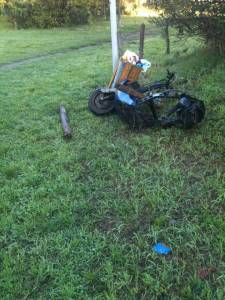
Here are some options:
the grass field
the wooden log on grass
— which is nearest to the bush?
the grass field

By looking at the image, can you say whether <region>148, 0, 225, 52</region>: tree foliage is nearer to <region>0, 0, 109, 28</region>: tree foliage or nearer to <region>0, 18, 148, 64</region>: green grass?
<region>0, 18, 148, 64</region>: green grass

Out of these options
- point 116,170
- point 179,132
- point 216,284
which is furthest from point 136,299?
point 179,132

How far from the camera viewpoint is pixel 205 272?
2617 millimetres

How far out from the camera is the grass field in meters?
A: 2.64

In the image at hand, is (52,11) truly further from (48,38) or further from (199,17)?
(199,17)

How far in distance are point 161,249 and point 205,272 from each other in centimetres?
39

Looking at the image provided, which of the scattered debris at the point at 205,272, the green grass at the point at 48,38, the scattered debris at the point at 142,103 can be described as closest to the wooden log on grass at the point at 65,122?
the scattered debris at the point at 142,103

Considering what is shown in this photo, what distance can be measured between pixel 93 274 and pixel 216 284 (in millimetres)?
850

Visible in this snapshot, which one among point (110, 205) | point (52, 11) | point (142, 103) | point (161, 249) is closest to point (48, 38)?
point (52, 11)

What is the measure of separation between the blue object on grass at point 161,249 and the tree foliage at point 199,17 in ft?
14.3

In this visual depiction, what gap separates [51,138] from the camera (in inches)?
204

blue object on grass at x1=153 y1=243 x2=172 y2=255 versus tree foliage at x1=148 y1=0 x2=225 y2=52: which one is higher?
tree foliage at x1=148 y1=0 x2=225 y2=52

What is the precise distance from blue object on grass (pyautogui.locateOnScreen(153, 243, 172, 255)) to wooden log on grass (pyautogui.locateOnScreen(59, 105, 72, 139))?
2560mm

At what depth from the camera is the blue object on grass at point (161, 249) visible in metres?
2.85
